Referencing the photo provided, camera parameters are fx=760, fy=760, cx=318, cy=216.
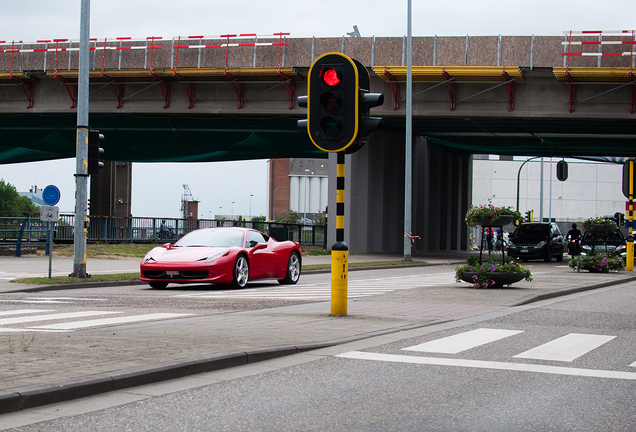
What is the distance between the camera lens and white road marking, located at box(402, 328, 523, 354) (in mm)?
7668

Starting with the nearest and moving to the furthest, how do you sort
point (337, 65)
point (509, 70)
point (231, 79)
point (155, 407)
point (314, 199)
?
1. point (155, 407)
2. point (337, 65)
3. point (509, 70)
4. point (231, 79)
5. point (314, 199)

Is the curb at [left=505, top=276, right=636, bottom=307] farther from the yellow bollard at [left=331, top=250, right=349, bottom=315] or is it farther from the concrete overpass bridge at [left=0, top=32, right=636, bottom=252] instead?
the concrete overpass bridge at [left=0, top=32, right=636, bottom=252]

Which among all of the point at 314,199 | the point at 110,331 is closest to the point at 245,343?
the point at 110,331

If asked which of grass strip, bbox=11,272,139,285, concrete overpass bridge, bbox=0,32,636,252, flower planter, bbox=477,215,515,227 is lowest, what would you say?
grass strip, bbox=11,272,139,285

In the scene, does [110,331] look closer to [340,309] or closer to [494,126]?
[340,309]

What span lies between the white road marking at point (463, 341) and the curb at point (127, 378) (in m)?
1.29

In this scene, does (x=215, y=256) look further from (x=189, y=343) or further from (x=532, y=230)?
(x=532, y=230)

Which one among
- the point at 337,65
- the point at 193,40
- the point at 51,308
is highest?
the point at 193,40

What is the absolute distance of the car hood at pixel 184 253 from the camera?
50.5 feet

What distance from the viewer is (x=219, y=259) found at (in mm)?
15445

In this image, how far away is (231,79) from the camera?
33094 millimetres

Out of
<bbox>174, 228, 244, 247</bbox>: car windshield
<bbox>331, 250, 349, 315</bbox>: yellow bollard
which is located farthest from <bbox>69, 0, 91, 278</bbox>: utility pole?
<bbox>331, 250, 349, 315</bbox>: yellow bollard

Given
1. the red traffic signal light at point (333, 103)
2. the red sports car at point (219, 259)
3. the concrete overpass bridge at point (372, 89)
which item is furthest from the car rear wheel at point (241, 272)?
the concrete overpass bridge at point (372, 89)

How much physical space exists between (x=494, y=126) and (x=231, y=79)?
527 inches
